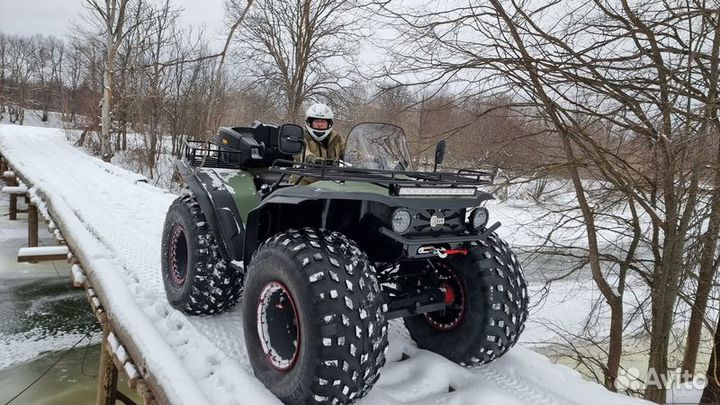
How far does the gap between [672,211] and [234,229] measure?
4842 mm

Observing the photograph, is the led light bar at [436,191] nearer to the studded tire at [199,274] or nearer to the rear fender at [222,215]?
the rear fender at [222,215]

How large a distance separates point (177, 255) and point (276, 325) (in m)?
1.70

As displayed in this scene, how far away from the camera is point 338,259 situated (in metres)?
2.53

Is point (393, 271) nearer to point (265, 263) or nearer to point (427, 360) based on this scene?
point (427, 360)

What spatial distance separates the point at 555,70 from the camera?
4934 millimetres

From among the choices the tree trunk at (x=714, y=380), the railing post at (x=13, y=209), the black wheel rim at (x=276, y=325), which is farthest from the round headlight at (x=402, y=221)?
the railing post at (x=13, y=209)

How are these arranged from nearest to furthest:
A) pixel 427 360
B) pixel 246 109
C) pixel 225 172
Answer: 1. pixel 427 360
2. pixel 225 172
3. pixel 246 109

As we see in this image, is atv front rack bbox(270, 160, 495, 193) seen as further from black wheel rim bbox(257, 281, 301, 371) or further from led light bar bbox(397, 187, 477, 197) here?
black wheel rim bbox(257, 281, 301, 371)

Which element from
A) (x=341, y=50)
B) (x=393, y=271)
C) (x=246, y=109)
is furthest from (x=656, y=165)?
(x=246, y=109)

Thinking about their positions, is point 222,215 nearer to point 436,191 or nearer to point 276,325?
point 276,325

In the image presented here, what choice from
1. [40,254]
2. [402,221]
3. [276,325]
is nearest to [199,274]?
[276,325]

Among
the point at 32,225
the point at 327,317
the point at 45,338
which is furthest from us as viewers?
the point at 32,225

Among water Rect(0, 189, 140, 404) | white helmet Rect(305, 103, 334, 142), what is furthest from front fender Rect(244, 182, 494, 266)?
water Rect(0, 189, 140, 404)

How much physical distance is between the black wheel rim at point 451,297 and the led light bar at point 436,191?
0.65 m
